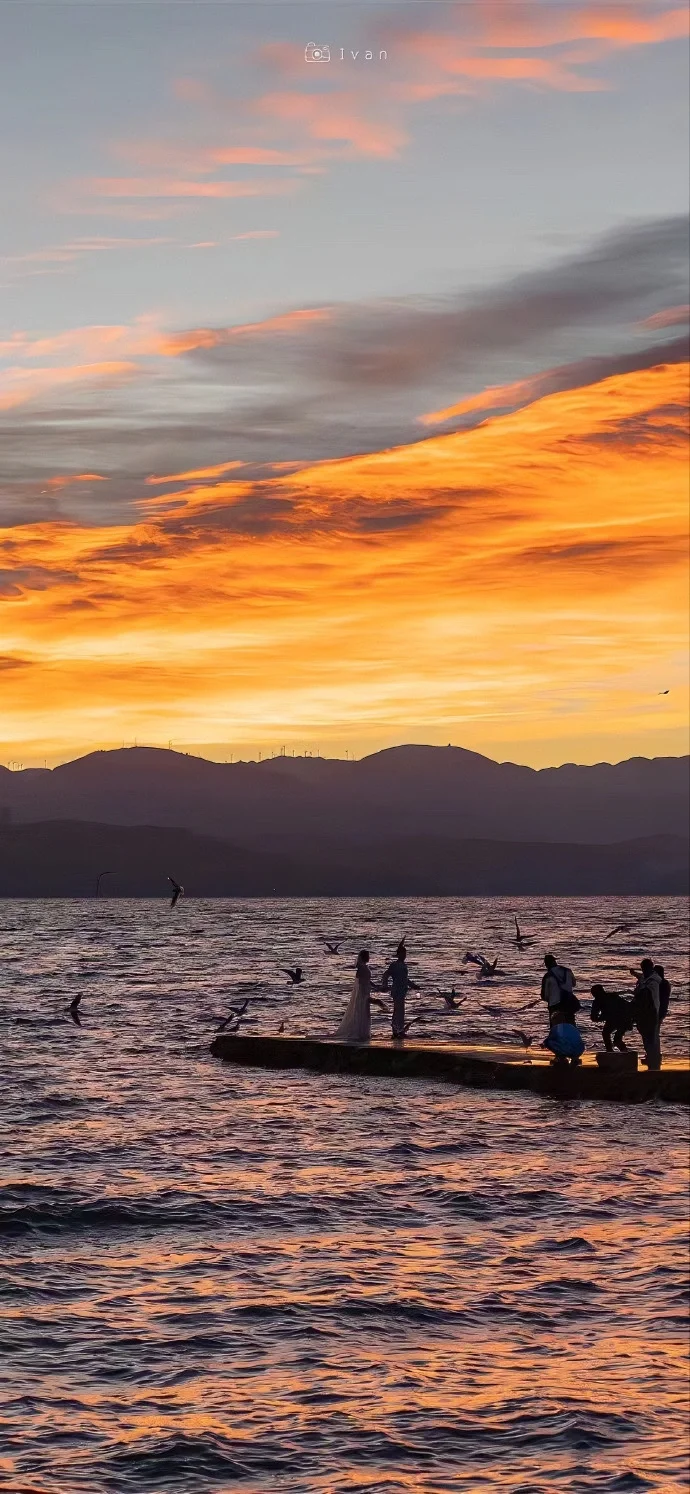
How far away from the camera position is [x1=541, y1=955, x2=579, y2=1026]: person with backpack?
32594 millimetres

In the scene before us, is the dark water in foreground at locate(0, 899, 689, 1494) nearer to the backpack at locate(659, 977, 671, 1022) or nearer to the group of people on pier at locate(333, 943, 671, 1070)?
the group of people on pier at locate(333, 943, 671, 1070)

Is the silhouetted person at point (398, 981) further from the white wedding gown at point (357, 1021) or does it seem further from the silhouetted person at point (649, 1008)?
the silhouetted person at point (649, 1008)

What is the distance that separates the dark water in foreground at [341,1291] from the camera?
15.0 metres

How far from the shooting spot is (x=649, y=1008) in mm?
32375

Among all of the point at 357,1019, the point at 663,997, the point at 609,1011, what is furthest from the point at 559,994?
the point at 357,1019

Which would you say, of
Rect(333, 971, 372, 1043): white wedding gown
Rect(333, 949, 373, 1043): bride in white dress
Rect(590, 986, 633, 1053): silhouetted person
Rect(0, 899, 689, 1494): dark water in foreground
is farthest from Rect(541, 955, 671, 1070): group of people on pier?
Rect(333, 971, 372, 1043): white wedding gown

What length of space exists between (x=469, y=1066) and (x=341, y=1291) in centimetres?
1583

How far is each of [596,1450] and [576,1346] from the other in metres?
2.91

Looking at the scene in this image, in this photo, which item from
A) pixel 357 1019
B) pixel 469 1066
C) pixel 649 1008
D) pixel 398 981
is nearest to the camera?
pixel 649 1008

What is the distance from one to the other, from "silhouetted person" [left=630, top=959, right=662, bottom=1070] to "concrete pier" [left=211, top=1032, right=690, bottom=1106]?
0.43 metres

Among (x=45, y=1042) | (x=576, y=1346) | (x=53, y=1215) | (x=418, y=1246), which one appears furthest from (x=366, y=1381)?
(x=45, y=1042)

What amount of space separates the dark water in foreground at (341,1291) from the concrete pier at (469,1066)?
14.7 inches

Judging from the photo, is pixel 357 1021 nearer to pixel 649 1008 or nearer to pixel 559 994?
pixel 559 994

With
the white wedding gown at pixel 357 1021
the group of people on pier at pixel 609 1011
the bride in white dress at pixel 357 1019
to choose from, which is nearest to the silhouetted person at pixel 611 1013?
the group of people on pier at pixel 609 1011
